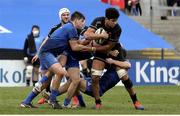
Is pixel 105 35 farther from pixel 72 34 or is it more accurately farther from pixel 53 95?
pixel 53 95

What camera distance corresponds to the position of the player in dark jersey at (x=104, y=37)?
1734 centimetres

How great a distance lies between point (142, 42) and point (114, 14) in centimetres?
1828

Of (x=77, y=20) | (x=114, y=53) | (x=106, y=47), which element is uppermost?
(x=77, y=20)

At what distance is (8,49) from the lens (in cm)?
3184

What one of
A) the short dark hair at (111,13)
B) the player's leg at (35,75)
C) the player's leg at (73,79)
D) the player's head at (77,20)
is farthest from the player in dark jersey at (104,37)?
the player's leg at (35,75)

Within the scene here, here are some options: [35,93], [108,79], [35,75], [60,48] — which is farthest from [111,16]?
[35,75]

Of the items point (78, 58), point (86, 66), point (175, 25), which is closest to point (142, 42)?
point (175, 25)

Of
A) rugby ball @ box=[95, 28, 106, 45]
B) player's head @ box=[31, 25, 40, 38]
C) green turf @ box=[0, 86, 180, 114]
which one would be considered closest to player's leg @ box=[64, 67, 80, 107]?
green turf @ box=[0, 86, 180, 114]

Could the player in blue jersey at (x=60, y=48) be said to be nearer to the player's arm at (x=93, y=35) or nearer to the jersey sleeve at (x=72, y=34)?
the jersey sleeve at (x=72, y=34)

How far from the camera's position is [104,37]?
17.4 m

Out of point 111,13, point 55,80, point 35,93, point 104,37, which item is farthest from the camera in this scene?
point 35,93

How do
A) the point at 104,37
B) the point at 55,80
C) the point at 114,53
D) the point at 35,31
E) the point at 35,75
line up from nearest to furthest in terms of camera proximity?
1. the point at 104,37
2. the point at 55,80
3. the point at 114,53
4. the point at 35,75
5. the point at 35,31

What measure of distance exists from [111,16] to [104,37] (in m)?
0.46

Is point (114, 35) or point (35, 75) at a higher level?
point (114, 35)
